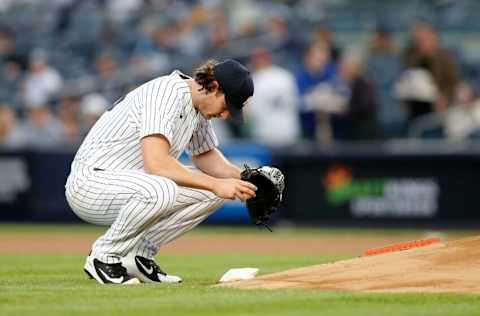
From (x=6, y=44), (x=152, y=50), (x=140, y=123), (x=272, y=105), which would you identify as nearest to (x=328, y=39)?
(x=272, y=105)

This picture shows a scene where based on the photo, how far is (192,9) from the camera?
1959 cm

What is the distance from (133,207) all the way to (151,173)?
0.23 meters

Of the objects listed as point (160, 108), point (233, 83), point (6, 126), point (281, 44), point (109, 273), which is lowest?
point (109, 273)

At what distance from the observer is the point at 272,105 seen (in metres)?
15.7

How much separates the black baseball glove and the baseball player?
221mm

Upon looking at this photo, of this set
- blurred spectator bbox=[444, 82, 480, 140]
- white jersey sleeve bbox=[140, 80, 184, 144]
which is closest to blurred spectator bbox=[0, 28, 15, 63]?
blurred spectator bbox=[444, 82, 480, 140]

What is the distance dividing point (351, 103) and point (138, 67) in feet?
13.9

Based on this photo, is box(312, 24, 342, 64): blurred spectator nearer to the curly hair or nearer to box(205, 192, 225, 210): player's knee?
box(205, 192, 225, 210): player's knee

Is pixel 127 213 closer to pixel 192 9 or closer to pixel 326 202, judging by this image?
pixel 326 202

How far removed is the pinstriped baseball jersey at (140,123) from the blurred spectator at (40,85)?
1107 centimetres

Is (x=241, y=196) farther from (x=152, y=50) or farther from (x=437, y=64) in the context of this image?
(x=152, y=50)

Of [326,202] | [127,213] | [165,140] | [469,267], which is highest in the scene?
[165,140]

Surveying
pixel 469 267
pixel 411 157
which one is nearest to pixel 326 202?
pixel 411 157

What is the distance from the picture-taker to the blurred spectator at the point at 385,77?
16734mm
